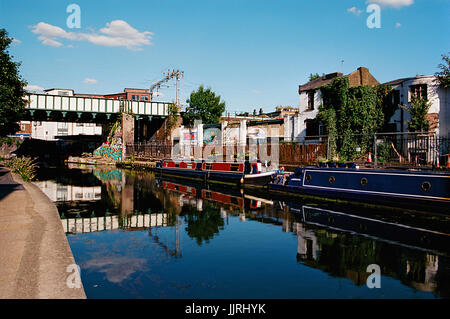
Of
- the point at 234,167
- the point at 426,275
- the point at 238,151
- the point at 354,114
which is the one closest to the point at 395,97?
the point at 354,114

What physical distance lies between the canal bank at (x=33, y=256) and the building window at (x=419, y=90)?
86.7ft

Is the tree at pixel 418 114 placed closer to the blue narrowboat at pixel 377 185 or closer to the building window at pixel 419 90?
the building window at pixel 419 90

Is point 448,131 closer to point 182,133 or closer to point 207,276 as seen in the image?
point 207,276

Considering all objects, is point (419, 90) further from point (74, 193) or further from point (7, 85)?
point (7, 85)

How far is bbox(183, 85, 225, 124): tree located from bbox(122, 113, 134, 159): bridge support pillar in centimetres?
900

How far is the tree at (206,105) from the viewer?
174ft

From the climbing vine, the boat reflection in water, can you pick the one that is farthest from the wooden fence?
the boat reflection in water

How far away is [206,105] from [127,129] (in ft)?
43.0

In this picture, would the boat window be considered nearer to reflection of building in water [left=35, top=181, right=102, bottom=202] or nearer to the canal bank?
reflection of building in water [left=35, top=181, right=102, bottom=202]

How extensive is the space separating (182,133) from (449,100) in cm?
3112

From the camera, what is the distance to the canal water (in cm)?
701

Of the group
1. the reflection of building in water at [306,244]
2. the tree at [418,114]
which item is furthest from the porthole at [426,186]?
the tree at [418,114]

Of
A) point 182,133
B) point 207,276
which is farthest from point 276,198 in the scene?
point 182,133

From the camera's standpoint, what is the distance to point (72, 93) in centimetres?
7612
